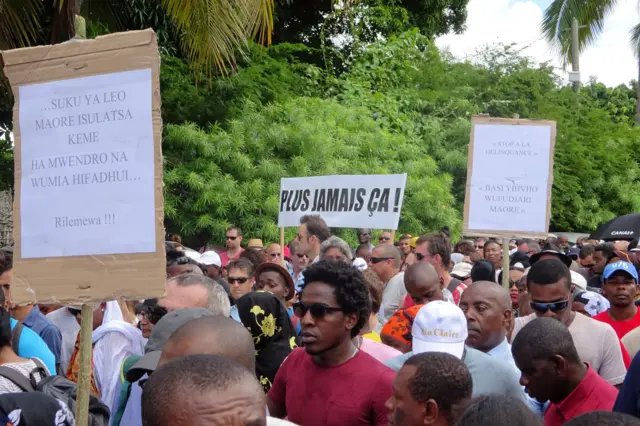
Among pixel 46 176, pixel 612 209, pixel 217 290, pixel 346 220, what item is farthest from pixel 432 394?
pixel 612 209

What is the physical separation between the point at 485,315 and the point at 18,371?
7.99 feet

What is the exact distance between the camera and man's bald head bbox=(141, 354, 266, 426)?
6.67 ft

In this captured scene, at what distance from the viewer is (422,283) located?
221 inches

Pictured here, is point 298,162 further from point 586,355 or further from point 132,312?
point 586,355

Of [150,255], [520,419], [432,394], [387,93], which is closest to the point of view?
[520,419]

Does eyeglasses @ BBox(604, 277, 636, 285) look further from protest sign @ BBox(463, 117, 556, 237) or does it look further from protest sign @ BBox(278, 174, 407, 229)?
protest sign @ BBox(278, 174, 407, 229)

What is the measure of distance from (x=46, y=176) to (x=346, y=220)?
6.14 m

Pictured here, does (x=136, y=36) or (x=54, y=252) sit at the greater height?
(x=136, y=36)

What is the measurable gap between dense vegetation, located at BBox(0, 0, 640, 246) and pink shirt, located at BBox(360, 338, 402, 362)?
30.5 feet

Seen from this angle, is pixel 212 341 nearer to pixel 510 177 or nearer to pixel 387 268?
pixel 387 268

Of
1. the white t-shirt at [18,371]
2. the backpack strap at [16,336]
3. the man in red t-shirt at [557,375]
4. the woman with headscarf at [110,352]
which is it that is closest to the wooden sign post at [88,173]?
the white t-shirt at [18,371]

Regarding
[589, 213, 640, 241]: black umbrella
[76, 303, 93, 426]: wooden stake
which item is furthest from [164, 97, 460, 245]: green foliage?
[76, 303, 93, 426]: wooden stake

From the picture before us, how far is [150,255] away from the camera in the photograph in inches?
142

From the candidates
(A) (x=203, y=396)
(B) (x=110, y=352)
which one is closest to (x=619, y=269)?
(B) (x=110, y=352)
